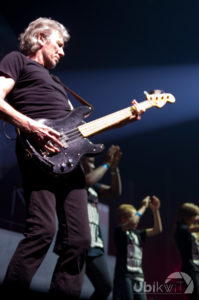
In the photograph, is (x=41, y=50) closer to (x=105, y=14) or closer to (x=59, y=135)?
(x=59, y=135)

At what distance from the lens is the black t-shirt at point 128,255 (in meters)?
3.03

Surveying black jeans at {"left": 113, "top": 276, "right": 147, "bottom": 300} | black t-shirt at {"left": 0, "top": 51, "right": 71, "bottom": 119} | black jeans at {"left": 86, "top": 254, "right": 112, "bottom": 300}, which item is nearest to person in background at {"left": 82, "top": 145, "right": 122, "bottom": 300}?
black jeans at {"left": 86, "top": 254, "right": 112, "bottom": 300}

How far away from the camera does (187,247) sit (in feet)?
11.3

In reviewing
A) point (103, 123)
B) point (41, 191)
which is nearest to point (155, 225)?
point (103, 123)

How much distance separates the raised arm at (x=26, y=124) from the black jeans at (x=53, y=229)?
13cm

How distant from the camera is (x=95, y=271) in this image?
2564 mm

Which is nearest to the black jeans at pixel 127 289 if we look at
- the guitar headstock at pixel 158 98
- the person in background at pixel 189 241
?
the person in background at pixel 189 241

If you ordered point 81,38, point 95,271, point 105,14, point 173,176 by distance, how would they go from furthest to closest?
point 173,176, point 81,38, point 105,14, point 95,271

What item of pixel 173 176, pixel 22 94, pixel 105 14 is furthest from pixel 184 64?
pixel 22 94

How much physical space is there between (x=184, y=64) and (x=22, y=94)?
336 cm

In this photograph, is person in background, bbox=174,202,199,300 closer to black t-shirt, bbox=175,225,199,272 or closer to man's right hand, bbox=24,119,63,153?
black t-shirt, bbox=175,225,199,272

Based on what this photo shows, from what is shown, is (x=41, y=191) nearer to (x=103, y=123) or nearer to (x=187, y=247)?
(x=103, y=123)

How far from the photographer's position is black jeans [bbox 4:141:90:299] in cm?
136

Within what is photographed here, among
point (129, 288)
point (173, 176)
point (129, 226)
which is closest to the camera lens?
point (129, 288)
